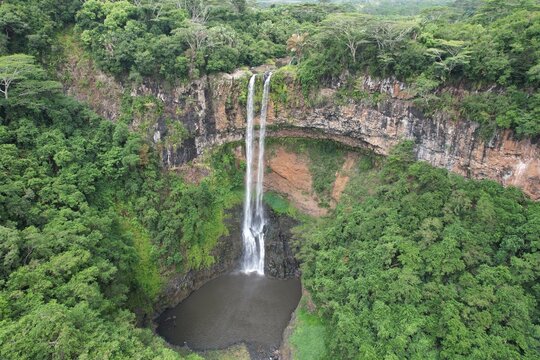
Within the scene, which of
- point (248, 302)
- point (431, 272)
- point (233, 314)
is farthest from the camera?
point (248, 302)

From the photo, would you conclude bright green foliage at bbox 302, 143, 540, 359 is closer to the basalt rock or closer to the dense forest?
the dense forest

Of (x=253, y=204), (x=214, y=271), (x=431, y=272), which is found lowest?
(x=214, y=271)

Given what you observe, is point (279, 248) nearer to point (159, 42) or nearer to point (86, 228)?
point (86, 228)

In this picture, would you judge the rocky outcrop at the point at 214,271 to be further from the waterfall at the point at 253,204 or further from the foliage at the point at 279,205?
the foliage at the point at 279,205

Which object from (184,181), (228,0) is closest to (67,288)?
(184,181)

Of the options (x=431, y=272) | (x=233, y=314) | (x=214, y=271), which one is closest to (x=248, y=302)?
(x=233, y=314)

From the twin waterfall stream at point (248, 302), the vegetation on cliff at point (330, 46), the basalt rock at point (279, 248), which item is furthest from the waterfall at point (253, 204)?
the vegetation on cliff at point (330, 46)
